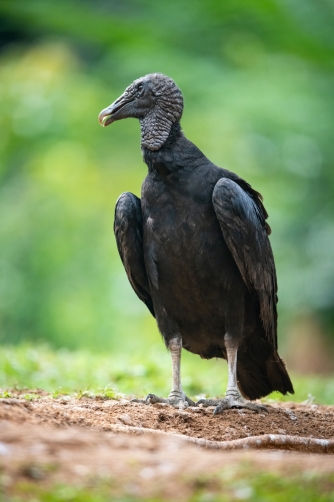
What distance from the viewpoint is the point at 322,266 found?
13930 millimetres

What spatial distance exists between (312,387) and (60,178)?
7.80m

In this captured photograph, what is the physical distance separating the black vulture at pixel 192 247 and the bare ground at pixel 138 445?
1.58 feet

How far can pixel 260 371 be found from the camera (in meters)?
6.52

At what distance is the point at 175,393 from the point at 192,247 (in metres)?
1.07

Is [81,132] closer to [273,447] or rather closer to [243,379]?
[243,379]

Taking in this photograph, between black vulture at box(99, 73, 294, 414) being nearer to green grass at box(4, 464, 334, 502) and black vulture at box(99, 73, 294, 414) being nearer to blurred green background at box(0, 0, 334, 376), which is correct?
green grass at box(4, 464, 334, 502)

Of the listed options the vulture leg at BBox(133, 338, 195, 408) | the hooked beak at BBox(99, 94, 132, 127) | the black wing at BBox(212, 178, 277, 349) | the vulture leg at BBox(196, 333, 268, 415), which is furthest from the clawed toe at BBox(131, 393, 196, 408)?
the hooked beak at BBox(99, 94, 132, 127)

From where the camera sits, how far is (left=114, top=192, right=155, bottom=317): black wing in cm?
610

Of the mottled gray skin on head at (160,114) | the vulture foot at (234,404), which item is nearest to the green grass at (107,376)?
the vulture foot at (234,404)

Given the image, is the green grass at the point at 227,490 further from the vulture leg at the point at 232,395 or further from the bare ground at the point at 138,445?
the vulture leg at the point at 232,395

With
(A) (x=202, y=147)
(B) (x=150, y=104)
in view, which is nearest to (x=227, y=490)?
(B) (x=150, y=104)

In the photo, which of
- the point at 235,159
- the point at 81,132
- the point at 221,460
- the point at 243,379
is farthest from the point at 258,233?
the point at 81,132

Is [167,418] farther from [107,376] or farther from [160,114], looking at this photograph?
[107,376]

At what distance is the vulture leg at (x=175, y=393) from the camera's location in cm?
582
